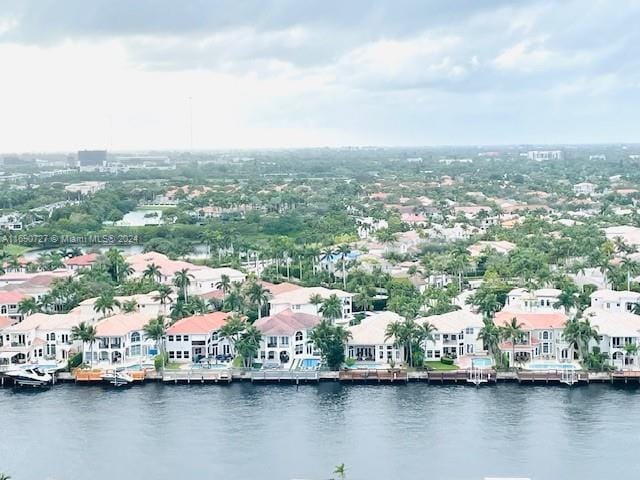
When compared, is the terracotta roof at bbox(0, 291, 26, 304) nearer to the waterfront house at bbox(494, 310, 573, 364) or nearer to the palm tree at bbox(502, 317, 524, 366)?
the waterfront house at bbox(494, 310, 573, 364)

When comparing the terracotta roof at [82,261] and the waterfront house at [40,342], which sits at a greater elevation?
the terracotta roof at [82,261]

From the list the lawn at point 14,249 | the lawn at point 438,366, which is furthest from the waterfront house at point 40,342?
the lawn at point 14,249

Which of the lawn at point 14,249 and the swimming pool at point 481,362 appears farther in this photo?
the lawn at point 14,249

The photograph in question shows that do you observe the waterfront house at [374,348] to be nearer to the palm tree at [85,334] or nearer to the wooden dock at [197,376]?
the wooden dock at [197,376]

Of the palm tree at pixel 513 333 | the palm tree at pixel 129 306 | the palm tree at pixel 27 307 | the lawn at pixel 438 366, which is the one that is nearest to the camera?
the palm tree at pixel 513 333

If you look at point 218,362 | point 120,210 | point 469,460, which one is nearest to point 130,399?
point 218,362

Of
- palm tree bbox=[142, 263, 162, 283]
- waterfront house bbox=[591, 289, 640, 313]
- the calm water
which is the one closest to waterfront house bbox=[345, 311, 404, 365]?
the calm water
